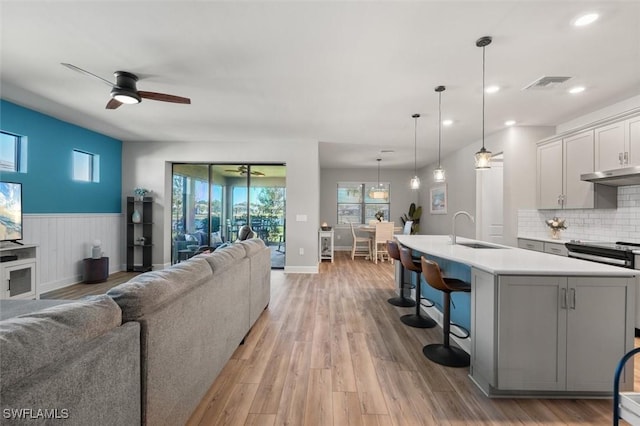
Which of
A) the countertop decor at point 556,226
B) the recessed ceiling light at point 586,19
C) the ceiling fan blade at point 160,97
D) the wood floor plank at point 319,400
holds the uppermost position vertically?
the recessed ceiling light at point 586,19

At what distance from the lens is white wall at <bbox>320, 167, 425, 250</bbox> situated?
364 inches

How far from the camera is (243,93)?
348cm

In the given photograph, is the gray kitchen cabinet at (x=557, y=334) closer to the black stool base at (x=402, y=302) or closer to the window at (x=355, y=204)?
the black stool base at (x=402, y=302)

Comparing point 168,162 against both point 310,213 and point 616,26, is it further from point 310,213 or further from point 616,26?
point 616,26

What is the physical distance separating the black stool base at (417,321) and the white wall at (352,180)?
A: 6.00 metres

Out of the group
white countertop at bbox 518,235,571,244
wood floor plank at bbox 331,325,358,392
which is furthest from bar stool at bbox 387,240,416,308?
white countertop at bbox 518,235,571,244

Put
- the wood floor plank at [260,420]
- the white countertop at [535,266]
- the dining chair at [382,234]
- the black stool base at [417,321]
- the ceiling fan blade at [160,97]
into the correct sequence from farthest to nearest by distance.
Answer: the dining chair at [382,234]
the black stool base at [417,321]
the ceiling fan blade at [160,97]
the white countertop at [535,266]
the wood floor plank at [260,420]

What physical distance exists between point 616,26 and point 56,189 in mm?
6845

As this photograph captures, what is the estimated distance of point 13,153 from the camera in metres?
3.95

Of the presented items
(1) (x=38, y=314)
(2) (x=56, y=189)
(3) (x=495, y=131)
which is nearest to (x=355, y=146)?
(3) (x=495, y=131)

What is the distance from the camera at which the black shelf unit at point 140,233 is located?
580cm

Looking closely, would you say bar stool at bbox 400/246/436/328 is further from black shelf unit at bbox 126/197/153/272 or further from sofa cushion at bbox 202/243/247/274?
black shelf unit at bbox 126/197/153/272

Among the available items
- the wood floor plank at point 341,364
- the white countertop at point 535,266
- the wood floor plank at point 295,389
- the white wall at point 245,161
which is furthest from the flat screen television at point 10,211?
the white countertop at point 535,266
